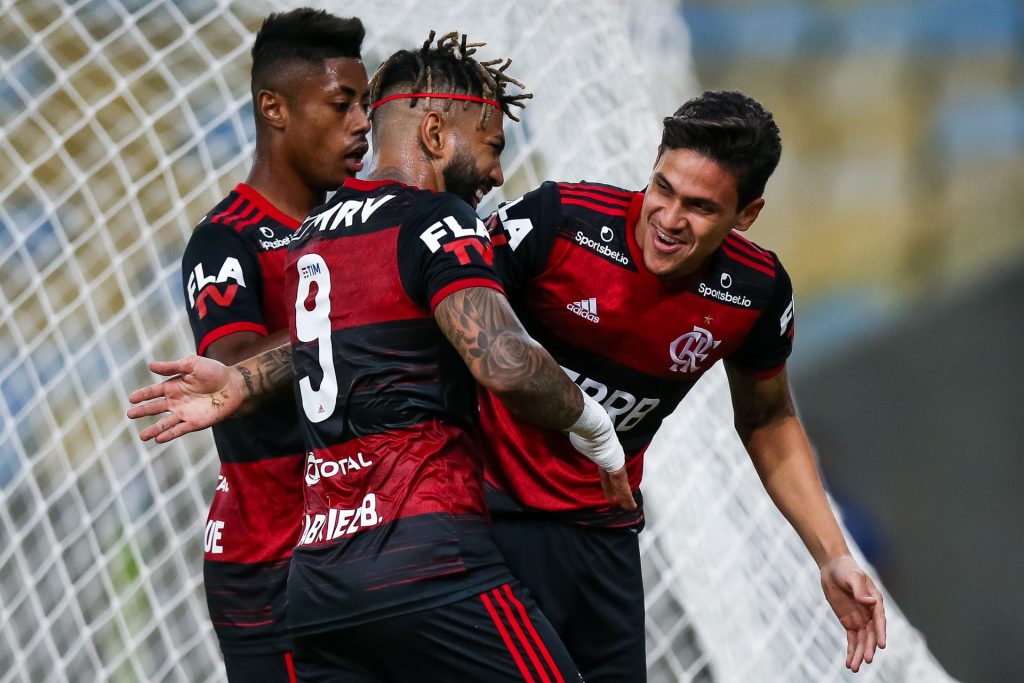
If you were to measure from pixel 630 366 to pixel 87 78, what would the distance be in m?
2.68

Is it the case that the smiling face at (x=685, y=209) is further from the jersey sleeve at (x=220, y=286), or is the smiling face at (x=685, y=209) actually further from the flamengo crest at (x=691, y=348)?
the jersey sleeve at (x=220, y=286)

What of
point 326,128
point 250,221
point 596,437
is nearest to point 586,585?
point 596,437

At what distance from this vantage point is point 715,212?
7.70ft

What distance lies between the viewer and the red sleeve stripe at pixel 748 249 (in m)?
2.51

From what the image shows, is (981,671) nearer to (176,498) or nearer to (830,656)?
(830,656)

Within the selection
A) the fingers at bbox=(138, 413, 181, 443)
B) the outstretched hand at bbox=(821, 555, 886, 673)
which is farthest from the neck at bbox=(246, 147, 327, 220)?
the outstretched hand at bbox=(821, 555, 886, 673)

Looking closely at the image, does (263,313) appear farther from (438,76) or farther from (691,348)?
(691,348)

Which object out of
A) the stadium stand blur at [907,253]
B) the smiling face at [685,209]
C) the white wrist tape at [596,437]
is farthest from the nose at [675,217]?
the stadium stand blur at [907,253]

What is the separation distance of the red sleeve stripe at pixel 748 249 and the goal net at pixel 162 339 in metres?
1.14

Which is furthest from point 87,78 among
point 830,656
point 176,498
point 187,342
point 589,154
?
point 830,656

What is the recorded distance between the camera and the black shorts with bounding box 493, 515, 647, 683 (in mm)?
2451

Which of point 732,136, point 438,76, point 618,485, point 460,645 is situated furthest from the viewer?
point 732,136

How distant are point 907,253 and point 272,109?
5924mm

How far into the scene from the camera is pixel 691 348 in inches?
97.0
